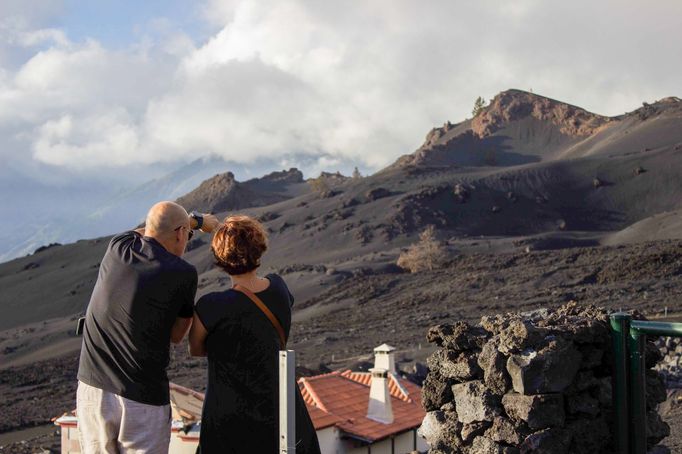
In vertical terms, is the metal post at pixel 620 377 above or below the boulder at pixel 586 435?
above

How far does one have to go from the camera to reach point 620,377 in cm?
432

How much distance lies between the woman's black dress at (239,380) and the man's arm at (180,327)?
7 centimetres

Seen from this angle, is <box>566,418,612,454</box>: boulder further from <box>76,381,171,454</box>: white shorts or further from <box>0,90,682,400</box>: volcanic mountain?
<box>0,90,682,400</box>: volcanic mountain

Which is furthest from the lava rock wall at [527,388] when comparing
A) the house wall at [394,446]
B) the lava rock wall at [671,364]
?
the lava rock wall at [671,364]

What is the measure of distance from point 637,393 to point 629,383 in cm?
6

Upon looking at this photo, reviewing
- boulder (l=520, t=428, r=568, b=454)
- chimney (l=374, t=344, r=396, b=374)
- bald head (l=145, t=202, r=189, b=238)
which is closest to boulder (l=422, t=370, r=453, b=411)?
boulder (l=520, t=428, r=568, b=454)

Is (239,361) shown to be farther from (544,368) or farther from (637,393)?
(637,393)

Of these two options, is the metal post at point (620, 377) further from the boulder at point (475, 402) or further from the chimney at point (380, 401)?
the chimney at point (380, 401)

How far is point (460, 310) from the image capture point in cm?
4025

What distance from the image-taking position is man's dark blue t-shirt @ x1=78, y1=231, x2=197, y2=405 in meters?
3.68

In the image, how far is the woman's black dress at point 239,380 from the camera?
3770mm

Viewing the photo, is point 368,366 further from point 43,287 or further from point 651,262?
point 43,287

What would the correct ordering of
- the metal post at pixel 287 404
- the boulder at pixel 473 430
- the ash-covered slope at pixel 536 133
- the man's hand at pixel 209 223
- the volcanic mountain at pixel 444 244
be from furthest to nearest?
the ash-covered slope at pixel 536 133, the volcanic mountain at pixel 444 244, the boulder at pixel 473 430, the man's hand at pixel 209 223, the metal post at pixel 287 404

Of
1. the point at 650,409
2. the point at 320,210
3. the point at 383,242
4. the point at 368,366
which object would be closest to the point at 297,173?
the point at 320,210
